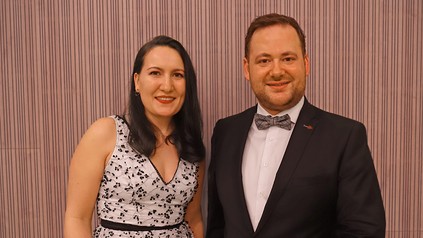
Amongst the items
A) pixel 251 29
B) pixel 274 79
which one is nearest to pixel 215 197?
pixel 274 79

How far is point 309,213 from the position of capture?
1525 mm

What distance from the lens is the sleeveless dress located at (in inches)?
70.6

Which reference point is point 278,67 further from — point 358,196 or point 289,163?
point 358,196

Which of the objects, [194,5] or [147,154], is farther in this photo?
[194,5]

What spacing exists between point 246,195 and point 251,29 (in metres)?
0.65

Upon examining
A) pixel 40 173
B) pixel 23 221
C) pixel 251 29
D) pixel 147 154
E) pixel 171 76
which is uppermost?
pixel 251 29

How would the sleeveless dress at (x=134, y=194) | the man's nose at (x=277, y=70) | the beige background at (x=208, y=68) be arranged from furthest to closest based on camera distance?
the beige background at (x=208, y=68) < the sleeveless dress at (x=134, y=194) < the man's nose at (x=277, y=70)

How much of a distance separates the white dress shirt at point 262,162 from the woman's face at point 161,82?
38 cm

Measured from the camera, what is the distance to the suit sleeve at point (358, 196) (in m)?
1.47

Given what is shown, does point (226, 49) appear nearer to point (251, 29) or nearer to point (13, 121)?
point (251, 29)

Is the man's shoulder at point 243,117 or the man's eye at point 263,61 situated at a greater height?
the man's eye at point 263,61

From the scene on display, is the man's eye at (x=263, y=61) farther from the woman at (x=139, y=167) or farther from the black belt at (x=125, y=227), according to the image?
the black belt at (x=125, y=227)

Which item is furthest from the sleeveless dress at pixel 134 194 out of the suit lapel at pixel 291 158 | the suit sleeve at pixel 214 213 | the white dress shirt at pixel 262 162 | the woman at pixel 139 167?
the suit lapel at pixel 291 158

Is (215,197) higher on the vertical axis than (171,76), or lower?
lower
